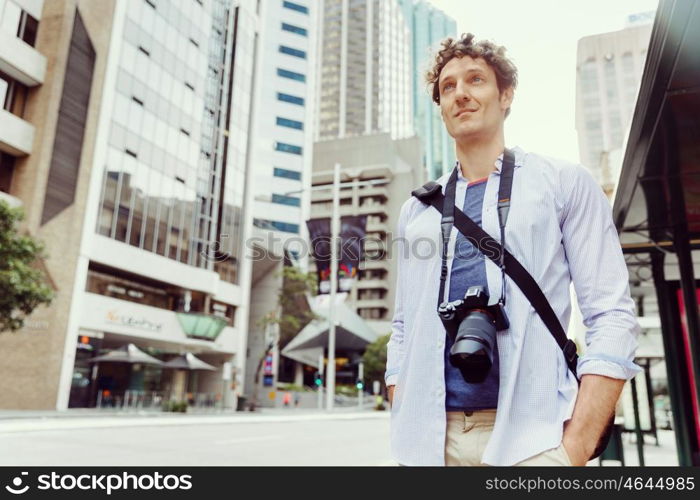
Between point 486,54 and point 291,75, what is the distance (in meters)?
34.5

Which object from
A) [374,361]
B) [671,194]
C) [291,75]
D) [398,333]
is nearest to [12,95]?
[291,75]

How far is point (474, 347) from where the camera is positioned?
123 cm

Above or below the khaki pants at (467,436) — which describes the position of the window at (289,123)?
above

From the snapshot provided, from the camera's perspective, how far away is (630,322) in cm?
130

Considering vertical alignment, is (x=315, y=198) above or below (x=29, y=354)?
above

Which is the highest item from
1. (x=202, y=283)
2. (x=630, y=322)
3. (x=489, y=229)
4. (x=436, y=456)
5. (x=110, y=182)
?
(x=110, y=182)

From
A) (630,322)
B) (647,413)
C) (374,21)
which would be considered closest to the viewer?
(630,322)

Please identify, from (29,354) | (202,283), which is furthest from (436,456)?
(202,283)

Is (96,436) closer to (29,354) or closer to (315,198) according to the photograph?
(315,198)

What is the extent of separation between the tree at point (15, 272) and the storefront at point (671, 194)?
15354mm

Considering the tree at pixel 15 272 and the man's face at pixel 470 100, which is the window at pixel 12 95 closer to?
the tree at pixel 15 272

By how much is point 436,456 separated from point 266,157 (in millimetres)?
33377

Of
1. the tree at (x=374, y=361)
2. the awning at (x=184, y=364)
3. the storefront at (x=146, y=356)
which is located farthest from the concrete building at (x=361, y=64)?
the tree at (x=374, y=361)

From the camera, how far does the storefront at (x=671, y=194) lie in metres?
3.16
